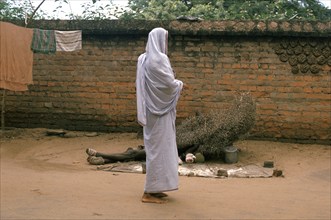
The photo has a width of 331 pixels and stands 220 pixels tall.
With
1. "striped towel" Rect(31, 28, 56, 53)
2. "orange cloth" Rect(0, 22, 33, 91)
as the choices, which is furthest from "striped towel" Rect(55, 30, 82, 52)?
"orange cloth" Rect(0, 22, 33, 91)

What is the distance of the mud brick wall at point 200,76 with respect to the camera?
8.29 meters

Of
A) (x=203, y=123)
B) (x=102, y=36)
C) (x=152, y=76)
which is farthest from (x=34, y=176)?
(x=102, y=36)

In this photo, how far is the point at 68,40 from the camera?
28.9ft

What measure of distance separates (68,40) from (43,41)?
45cm

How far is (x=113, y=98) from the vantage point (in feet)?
29.9

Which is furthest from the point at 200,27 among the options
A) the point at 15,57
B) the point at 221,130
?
the point at 15,57

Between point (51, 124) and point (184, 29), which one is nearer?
point (184, 29)

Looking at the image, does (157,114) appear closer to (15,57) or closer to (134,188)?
(134,188)

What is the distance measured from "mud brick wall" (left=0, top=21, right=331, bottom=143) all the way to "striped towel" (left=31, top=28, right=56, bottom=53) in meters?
0.54

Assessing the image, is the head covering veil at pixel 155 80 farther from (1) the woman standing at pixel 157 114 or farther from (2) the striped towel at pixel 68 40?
(2) the striped towel at pixel 68 40

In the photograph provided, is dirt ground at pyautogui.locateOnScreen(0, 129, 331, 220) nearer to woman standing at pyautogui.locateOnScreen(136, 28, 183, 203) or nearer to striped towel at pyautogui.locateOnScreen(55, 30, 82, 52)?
woman standing at pyautogui.locateOnScreen(136, 28, 183, 203)

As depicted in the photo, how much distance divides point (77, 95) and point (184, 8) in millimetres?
6175

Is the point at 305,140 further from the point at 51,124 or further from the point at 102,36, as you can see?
the point at 51,124

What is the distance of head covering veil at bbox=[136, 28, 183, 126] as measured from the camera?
4.96 m
